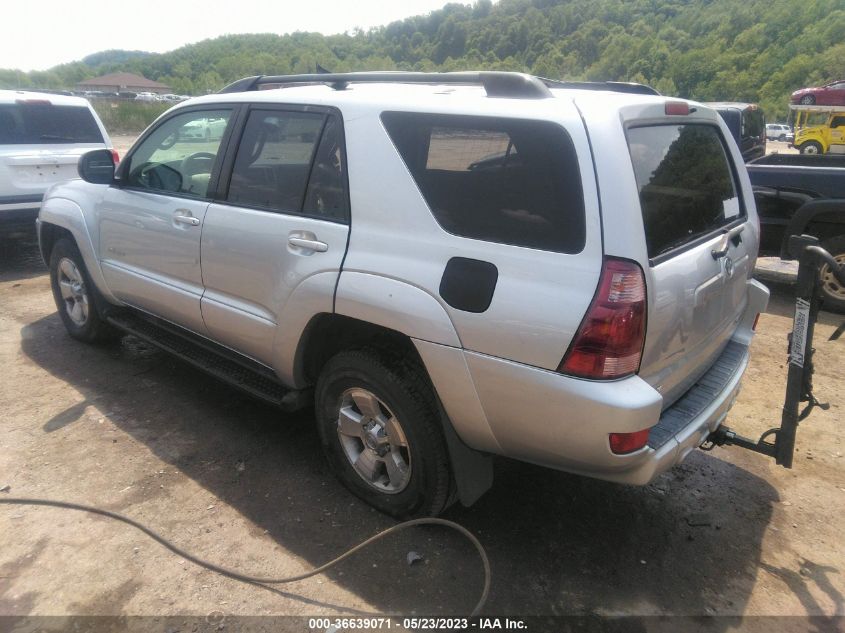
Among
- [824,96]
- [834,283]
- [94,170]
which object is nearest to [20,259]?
[94,170]

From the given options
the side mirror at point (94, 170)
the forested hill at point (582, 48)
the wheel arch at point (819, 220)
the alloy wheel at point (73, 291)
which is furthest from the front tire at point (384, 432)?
the forested hill at point (582, 48)

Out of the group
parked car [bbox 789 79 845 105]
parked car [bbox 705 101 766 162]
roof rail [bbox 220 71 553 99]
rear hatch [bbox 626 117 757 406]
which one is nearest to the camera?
rear hatch [bbox 626 117 757 406]

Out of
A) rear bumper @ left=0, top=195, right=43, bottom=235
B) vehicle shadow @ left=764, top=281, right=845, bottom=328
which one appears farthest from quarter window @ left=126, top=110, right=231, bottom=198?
vehicle shadow @ left=764, top=281, right=845, bottom=328

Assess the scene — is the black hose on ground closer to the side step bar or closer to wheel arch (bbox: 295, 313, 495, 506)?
wheel arch (bbox: 295, 313, 495, 506)

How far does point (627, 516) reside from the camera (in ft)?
9.69

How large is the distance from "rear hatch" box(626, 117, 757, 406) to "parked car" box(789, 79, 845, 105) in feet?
94.3

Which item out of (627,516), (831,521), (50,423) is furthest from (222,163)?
(831,521)

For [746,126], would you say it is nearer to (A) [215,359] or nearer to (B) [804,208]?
(B) [804,208]

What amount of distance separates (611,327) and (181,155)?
2.96m

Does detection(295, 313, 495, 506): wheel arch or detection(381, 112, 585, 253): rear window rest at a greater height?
detection(381, 112, 585, 253): rear window

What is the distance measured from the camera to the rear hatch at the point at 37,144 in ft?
21.6

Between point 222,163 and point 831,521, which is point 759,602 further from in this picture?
point 222,163

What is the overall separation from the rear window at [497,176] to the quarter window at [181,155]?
4.41 ft

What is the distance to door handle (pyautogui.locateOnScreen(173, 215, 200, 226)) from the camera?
3.35 metres
